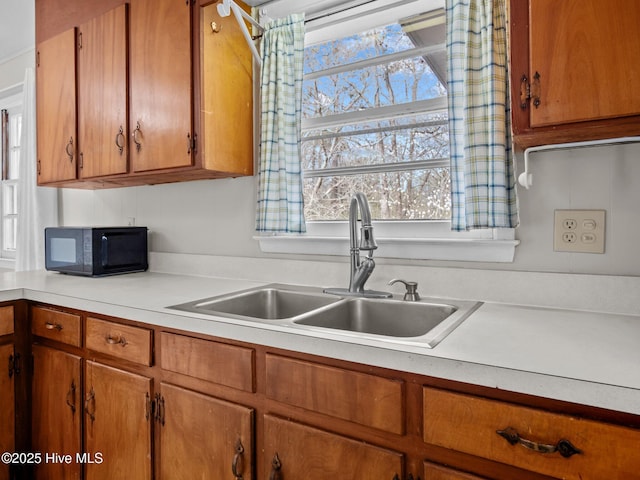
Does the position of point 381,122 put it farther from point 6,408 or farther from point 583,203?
point 6,408

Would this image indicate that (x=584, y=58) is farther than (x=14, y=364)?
No

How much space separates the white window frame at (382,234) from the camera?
1425mm

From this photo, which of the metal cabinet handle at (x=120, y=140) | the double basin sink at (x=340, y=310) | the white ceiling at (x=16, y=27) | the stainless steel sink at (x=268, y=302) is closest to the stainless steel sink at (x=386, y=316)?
the double basin sink at (x=340, y=310)

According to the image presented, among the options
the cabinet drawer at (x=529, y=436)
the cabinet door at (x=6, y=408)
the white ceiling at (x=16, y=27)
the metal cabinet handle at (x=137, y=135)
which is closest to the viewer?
the cabinet drawer at (x=529, y=436)

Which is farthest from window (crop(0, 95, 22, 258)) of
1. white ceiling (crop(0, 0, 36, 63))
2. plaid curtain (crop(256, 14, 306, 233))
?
plaid curtain (crop(256, 14, 306, 233))

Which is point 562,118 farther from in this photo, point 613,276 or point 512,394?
point 512,394

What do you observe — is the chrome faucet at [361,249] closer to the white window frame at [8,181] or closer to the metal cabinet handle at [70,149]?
the metal cabinet handle at [70,149]

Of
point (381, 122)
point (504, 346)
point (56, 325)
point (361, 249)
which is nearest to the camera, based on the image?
point (504, 346)

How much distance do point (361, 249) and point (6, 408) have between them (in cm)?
163

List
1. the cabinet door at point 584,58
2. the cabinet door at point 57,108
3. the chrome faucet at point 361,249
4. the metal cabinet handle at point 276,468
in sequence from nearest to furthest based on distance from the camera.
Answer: the cabinet door at point 584,58
the metal cabinet handle at point 276,468
the chrome faucet at point 361,249
the cabinet door at point 57,108

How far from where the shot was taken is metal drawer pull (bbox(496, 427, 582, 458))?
735mm

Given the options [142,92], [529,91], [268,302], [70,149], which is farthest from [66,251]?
[529,91]

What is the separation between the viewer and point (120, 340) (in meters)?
1.40

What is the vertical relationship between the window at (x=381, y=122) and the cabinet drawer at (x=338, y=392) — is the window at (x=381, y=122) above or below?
above
